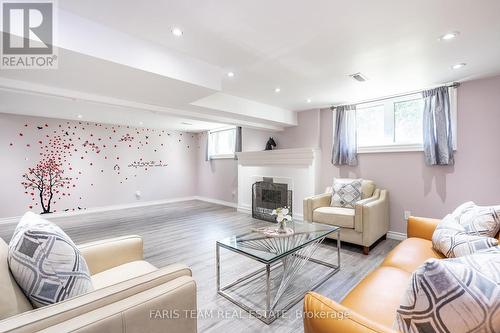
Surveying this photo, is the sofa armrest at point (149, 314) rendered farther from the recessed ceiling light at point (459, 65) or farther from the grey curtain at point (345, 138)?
the grey curtain at point (345, 138)

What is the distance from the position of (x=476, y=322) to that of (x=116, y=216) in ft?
18.9

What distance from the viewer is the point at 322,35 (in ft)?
6.52

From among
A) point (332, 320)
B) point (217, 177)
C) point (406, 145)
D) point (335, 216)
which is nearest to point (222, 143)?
point (217, 177)


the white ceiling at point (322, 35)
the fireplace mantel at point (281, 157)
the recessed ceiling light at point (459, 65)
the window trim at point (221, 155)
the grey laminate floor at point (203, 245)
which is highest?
the white ceiling at point (322, 35)

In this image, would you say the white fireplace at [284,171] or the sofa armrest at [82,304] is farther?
the white fireplace at [284,171]

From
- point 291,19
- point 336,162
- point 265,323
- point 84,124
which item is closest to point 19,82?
point 291,19

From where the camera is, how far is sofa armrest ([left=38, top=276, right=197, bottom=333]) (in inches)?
30.8

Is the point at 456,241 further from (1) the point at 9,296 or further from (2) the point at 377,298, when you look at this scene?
(1) the point at 9,296

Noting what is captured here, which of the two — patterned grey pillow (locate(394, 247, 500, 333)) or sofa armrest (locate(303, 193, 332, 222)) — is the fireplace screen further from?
patterned grey pillow (locate(394, 247, 500, 333))

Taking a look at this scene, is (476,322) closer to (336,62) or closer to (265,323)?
(265,323)

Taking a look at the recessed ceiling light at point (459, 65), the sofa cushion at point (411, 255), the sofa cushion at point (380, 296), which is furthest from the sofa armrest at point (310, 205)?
the recessed ceiling light at point (459, 65)

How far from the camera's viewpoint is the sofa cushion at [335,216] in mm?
2996

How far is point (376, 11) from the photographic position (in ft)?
5.50

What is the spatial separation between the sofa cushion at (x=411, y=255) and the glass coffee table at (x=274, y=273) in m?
0.63
